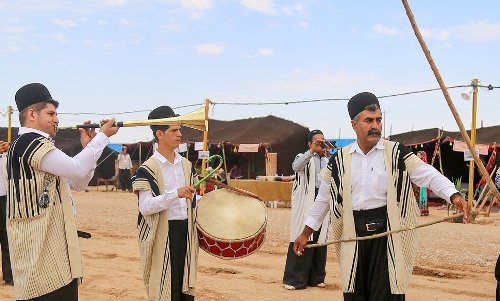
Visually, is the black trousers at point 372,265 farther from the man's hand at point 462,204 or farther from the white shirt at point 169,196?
the white shirt at point 169,196

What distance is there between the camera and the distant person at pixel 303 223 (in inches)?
281

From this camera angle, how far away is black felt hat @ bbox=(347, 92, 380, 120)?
412 cm

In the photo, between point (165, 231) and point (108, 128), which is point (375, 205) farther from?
point (108, 128)

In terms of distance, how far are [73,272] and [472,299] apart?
4726 millimetres

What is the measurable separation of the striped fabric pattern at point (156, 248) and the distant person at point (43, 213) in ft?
2.66

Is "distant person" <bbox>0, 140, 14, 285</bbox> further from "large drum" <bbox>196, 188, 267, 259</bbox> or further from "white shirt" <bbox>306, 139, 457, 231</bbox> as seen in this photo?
"white shirt" <bbox>306, 139, 457, 231</bbox>

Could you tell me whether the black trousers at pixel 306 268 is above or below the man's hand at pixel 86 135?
below

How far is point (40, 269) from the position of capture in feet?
11.7

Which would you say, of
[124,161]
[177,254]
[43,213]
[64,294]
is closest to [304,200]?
[177,254]

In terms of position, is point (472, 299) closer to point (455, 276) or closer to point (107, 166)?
point (455, 276)

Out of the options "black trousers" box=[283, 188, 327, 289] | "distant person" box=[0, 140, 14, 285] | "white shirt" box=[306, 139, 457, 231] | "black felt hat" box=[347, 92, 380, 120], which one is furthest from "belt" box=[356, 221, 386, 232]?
"distant person" box=[0, 140, 14, 285]

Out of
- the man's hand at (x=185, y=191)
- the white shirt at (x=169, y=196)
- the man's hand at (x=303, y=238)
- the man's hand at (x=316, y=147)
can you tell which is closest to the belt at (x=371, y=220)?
the man's hand at (x=303, y=238)

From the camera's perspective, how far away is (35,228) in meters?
3.58

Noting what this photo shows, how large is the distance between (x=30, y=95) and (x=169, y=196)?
120 centimetres
